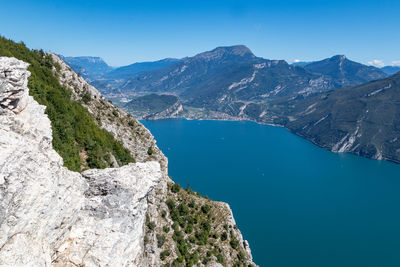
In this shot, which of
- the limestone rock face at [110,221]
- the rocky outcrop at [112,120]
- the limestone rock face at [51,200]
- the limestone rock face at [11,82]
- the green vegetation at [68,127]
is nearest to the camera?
the limestone rock face at [51,200]

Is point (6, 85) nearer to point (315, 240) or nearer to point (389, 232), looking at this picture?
point (315, 240)

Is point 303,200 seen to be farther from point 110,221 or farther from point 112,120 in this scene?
point 110,221

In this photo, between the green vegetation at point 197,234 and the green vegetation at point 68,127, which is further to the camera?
the green vegetation at point 197,234

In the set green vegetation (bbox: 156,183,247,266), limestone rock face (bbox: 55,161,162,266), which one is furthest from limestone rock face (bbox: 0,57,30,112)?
green vegetation (bbox: 156,183,247,266)

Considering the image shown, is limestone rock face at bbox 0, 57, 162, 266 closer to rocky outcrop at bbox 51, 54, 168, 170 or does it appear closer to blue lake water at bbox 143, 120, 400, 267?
rocky outcrop at bbox 51, 54, 168, 170

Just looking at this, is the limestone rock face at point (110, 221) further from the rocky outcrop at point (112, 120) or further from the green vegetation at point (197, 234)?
the rocky outcrop at point (112, 120)

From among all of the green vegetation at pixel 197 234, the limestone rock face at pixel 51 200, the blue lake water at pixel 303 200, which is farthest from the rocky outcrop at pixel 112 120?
the blue lake water at pixel 303 200
